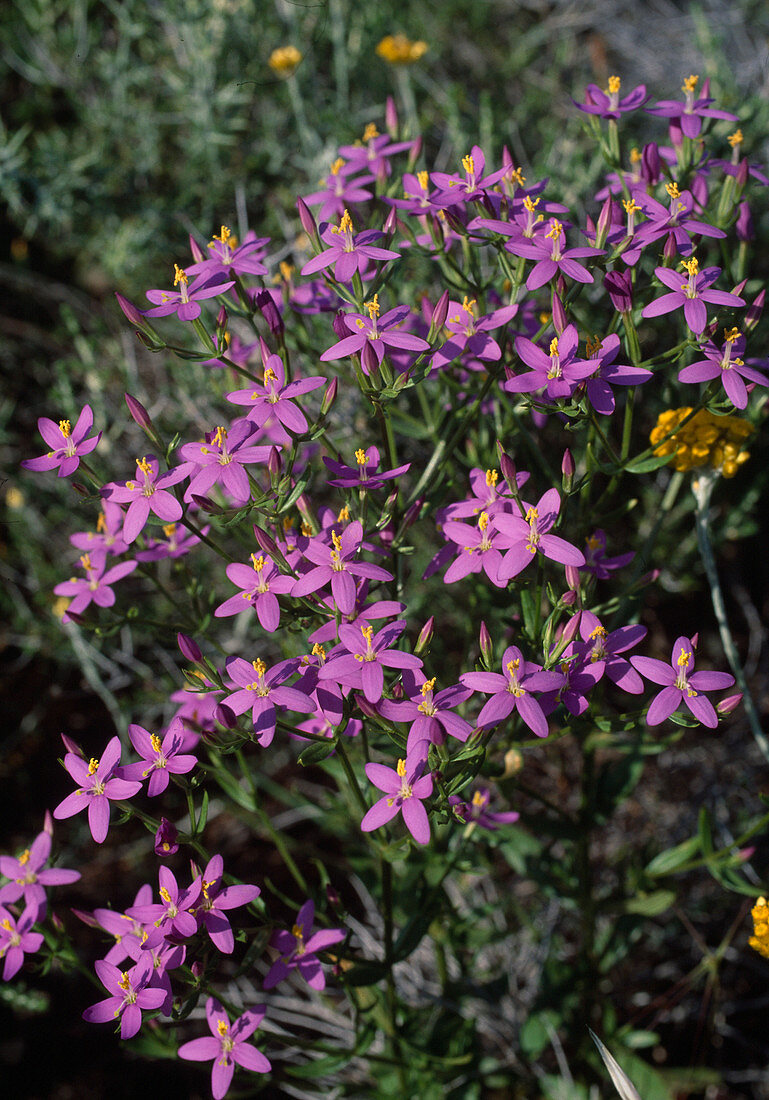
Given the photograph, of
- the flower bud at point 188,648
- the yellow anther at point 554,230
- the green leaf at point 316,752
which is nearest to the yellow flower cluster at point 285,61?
the yellow anther at point 554,230

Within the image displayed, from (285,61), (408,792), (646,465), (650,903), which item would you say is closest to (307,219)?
(646,465)

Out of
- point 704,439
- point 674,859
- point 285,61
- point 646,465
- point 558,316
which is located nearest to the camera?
point 558,316

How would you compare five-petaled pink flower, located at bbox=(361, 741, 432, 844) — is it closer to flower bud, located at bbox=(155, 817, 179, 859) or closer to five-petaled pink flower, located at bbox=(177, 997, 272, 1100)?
flower bud, located at bbox=(155, 817, 179, 859)

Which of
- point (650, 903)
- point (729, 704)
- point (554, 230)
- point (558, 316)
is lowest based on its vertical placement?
point (650, 903)

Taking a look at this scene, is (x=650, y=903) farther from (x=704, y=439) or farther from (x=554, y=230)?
(x=554, y=230)

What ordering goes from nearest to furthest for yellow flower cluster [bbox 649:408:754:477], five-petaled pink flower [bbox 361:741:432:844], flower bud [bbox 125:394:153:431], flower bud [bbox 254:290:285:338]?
1. five-petaled pink flower [bbox 361:741:432:844]
2. flower bud [bbox 125:394:153:431]
3. flower bud [bbox 254:290:285:338]
4. yellow flower cluster [bbox 649:408:754:477]

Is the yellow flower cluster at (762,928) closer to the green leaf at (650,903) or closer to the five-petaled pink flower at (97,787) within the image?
the green leaf at (650,903)

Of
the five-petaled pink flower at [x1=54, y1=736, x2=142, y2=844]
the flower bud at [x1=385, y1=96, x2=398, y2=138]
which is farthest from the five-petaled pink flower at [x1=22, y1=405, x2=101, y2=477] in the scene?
the flower bud at [x1=385, y1=96, x2=398, y2=138]
